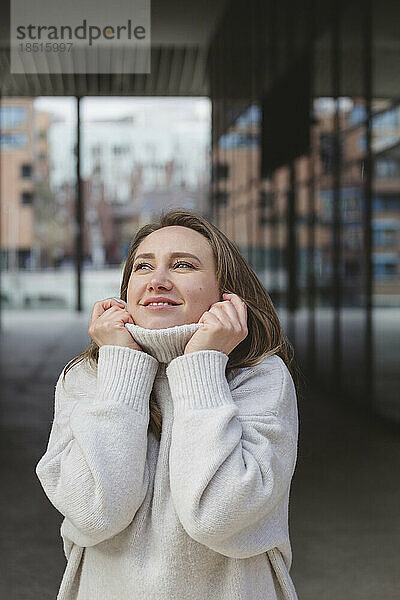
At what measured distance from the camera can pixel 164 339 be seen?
5.19 ft

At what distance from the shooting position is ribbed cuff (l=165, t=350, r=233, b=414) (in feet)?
5.04

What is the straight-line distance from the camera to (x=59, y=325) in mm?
12156

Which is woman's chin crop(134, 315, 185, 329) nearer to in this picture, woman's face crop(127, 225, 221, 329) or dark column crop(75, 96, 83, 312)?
woman's face crop(127, 225, 221, 329)

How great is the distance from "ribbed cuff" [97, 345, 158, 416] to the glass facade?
3673 millimetres

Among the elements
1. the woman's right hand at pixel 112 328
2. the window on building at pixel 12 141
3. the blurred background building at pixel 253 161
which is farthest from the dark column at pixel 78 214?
the woman's right hand at pixel 112 328

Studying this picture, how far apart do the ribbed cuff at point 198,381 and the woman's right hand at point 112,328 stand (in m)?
0.09

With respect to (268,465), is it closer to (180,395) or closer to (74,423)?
(180,395)

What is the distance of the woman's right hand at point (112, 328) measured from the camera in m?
1.61

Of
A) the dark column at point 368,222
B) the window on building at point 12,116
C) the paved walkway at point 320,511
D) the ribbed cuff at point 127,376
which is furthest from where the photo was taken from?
the dark column at point 368,222

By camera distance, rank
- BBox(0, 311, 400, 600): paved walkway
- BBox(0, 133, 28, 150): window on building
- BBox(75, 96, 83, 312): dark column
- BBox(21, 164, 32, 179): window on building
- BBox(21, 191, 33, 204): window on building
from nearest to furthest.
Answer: BBox(0, 311, 400, 600): paved walkway
BBox(75, 96, 83, 312): dark column
BBox(0, 133, 28, 150): window on building
BBox(21, 164, 32, 179): window on building
BBox(21, 191, 33, 204): window on building

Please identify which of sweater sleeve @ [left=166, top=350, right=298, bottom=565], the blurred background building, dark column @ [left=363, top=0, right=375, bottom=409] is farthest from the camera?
dark column @ [left=363, top=0, right=375, bottom=409]

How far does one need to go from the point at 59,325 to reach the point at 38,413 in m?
4.13

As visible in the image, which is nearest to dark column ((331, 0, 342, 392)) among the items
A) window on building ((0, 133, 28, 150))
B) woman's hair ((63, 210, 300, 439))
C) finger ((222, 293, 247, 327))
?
window on building ((0, 133, 28, 150))

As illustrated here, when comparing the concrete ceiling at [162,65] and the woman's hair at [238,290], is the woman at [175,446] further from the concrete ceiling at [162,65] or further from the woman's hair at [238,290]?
the concrete ceiling at [162,65]
